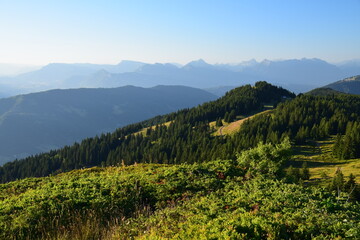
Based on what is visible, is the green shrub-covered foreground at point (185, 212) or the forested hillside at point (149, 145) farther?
the forested hillside at point (149, 145)

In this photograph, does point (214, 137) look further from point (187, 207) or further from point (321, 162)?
point (187, 207)

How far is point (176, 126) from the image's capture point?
17375cm

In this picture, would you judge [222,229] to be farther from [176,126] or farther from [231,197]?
[176,126]

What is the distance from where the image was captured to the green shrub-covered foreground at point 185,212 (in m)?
7.60

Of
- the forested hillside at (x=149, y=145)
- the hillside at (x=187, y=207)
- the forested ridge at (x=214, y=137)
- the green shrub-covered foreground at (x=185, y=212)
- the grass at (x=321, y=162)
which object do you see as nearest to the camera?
the green shrub-covered foreground at (x=185, y=212)

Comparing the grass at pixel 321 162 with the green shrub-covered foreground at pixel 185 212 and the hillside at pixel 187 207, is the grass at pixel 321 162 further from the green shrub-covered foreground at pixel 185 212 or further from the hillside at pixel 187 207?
the green shrub-covered foreground at pixel 185 212

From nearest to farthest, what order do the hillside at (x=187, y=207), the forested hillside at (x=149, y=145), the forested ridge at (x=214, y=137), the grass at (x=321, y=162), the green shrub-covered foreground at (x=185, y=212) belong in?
1. the green shrub-covered foreground at (x=185, y=212)
2. the hillside at (x=187, y=207)
3. the grass at (x=321, y=162)
4. the forested ridge at (x=214, y=137)
5. the forested hillside at (x=149, y=145)

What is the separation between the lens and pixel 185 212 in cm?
1007

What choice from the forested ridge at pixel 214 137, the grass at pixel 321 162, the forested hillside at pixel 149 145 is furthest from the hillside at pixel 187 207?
the forested hillside at pixel 149 145

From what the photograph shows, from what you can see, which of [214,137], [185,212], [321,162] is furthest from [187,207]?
[214,137]

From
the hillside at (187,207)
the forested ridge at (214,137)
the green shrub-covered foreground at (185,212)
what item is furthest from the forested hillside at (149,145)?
the green shrub-covered foreground at (185,212)

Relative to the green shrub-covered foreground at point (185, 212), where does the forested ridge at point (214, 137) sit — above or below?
below

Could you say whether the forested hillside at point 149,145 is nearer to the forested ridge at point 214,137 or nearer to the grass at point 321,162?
the forested ridge at point 214,137

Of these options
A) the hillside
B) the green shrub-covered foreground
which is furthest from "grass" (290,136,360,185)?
the green shrub-covered foreground
